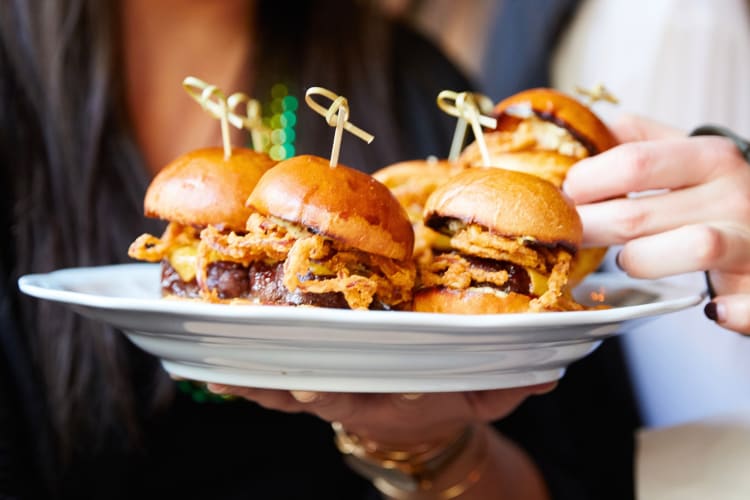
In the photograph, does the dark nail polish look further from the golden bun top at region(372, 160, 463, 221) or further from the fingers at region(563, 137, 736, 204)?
the golden bun top at region(372, 160, 463, 221)

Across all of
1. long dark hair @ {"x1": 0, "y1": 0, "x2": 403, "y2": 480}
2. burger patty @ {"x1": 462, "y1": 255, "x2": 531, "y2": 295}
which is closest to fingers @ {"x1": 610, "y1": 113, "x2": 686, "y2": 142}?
burger patty @ {"x1": 462, "y1": 255, "x2": 531, "y2": 295}

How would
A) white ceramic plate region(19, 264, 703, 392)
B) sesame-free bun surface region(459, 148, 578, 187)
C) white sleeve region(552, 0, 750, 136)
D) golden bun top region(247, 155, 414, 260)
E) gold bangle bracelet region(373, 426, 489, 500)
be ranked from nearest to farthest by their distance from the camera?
white ceramic plate region(19, 264, 703, 392)
golden bun top region(247, 155, 414, 260)
sesame-free bun surface region(459, 148, 578, 187)
gold bangle bracelet region(373, 426, 489, 500)
white sleeve region(552, 0, 750, 136)

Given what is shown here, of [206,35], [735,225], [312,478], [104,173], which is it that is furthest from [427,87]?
[735,225]

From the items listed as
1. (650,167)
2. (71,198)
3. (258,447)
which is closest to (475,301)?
(650,167)

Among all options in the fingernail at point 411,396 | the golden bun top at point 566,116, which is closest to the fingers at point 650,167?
the golden bun top at point 566,116

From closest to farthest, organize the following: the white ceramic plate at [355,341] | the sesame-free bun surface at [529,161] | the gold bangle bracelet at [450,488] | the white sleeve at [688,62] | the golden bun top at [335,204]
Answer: the white ceramic plate at [355,341], the golden bun top at [335,204], the sesame-free bun surface at [529,161], the gold bangle bracelet at [450,488], the white sleeve at [688,62]

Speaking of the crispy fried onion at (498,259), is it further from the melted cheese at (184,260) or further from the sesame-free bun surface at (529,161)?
the melted cheese at (184,260)

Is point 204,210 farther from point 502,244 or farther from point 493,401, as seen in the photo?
point 493,401
